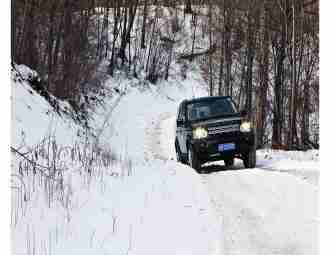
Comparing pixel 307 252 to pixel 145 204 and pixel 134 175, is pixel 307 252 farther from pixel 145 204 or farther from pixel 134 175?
pixel 134 175

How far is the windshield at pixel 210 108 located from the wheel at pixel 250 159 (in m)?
0.64

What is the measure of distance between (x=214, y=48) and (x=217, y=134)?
1.24 meters

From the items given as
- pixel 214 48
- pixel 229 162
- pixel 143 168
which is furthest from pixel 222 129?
pixel 143 168


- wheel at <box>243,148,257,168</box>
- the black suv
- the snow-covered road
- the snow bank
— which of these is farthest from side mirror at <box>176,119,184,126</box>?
the snow bank

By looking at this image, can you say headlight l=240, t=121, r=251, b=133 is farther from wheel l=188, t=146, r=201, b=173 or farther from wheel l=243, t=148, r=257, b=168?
wheel l=188, t=146, r=201, b=173

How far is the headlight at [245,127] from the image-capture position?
817cm

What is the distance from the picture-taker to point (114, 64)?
386 inches

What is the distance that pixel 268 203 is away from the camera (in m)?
5.79

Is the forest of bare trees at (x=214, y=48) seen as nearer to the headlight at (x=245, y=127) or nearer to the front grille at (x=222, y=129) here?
the headlight at (x=245, y=127)

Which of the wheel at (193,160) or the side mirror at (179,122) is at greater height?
the side mirror at (179,122)

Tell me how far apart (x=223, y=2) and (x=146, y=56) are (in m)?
3.81

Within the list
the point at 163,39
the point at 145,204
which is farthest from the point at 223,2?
the point at 145,204

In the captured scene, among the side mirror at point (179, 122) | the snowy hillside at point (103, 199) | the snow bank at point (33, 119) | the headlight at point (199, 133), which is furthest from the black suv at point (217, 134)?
the snow bank at point (33, 119)

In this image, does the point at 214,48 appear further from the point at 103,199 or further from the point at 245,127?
the point at 103,199
